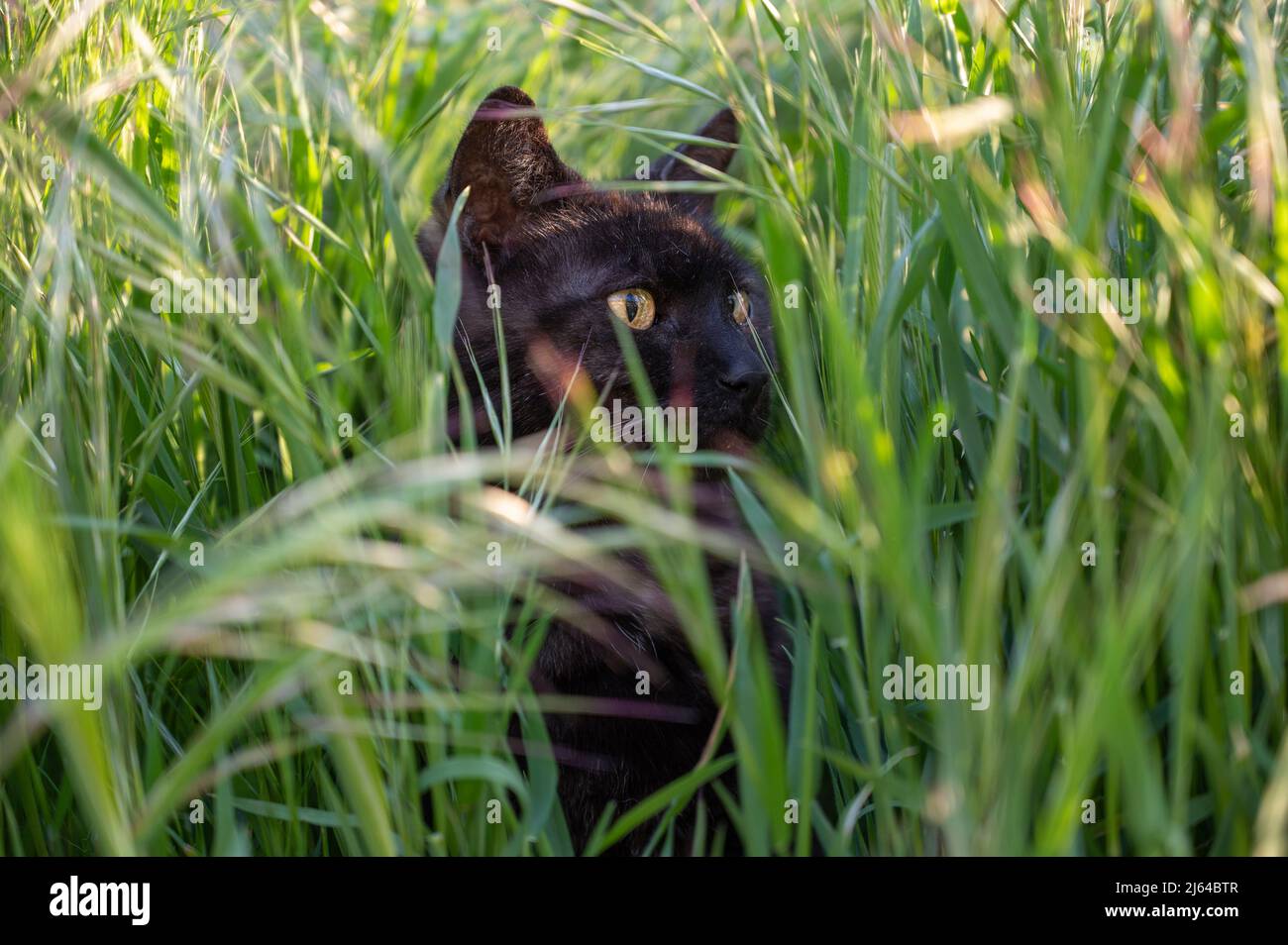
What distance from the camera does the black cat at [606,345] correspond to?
137 centimetres

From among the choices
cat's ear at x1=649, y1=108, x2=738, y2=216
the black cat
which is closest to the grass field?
the black cat

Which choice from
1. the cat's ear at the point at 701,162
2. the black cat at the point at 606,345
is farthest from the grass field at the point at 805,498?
the cat's ear at the point at 701,162

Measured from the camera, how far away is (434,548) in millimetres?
943

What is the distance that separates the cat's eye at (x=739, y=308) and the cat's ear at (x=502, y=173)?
0.32 metres

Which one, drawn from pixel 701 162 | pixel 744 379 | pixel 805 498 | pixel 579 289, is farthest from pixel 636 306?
pixel 805 498

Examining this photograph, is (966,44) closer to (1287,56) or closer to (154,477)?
(1287,56)

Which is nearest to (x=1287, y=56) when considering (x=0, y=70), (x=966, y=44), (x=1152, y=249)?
(x=1152, y=249)

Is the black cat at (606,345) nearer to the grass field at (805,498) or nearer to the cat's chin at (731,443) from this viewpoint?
the cat's chin at (731,443)

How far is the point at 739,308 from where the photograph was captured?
1.76 meters

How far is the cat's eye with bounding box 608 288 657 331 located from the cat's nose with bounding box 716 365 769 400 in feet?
0.50

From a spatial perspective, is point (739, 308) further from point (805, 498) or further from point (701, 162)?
point (805, 498)

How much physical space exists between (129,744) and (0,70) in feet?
3.03

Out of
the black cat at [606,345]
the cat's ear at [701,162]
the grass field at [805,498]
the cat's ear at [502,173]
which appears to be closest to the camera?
the grass field at [805,498]

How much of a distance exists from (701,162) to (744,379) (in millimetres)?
483
